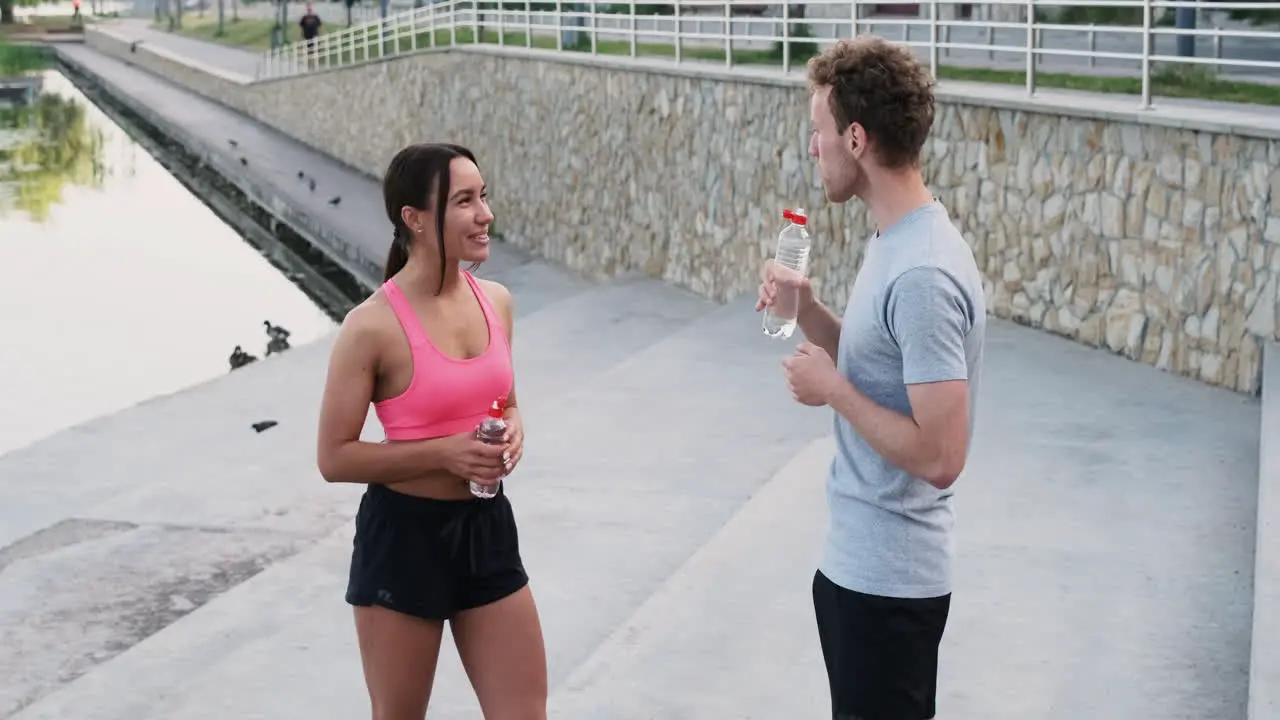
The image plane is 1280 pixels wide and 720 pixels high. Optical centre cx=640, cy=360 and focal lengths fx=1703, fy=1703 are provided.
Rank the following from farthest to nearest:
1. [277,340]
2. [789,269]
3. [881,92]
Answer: [277,340]
[789,269]
[881,92]

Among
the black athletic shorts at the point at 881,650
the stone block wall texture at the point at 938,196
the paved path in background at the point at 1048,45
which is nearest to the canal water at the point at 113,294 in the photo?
the stone block wall texture at the point at 938,196

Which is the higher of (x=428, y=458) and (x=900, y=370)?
(x=900, y=370)

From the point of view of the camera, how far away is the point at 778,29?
21969 millimetres

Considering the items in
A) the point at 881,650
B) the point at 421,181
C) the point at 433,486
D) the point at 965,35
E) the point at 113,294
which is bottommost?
the point at 113,294

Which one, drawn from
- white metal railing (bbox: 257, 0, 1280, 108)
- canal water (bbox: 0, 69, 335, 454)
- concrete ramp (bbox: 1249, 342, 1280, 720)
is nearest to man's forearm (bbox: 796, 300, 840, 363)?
concrete ramp (bbox: 1249, 342, 1280, 720)

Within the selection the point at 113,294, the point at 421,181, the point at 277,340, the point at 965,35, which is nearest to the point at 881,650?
the point at 421,181

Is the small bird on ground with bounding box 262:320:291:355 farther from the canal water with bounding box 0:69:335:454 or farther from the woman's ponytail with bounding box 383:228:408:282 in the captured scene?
the woman's ponytail with bounding box 383:228:408:282

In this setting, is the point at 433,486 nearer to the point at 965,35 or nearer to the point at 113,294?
the point at 965,35

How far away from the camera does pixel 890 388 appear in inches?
109

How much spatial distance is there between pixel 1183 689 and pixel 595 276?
45.1 ft

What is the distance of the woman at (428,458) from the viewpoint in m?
3.31

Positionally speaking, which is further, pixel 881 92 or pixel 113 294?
pixel 113 294

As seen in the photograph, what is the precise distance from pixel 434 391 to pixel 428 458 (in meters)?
0.13

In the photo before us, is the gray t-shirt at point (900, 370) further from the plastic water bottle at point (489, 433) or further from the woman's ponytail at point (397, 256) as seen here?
the woman's ponytail at point (397, 256)
